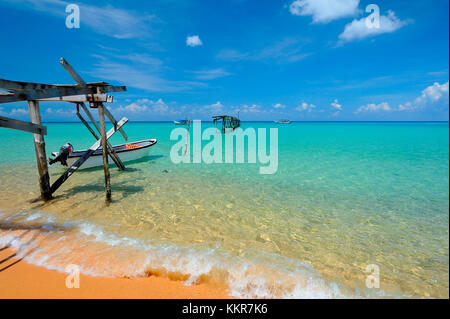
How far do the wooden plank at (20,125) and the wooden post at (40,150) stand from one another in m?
0.35

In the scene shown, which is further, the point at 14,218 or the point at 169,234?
the point at 14,218

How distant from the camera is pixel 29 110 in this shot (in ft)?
21.5

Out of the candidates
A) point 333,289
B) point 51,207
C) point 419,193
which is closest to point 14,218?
point 51,207

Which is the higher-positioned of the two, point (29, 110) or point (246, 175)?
point (29, 110)

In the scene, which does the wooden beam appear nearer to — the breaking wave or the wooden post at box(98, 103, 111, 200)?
the wooden post at box(98, 103, 111, 200)

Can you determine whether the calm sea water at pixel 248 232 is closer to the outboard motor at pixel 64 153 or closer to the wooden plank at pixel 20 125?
the outboard motor at pixel 64 153

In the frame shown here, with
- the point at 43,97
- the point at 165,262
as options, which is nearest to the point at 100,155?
the point at 43,97

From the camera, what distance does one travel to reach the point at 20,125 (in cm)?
581

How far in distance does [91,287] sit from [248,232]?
377 centimetres

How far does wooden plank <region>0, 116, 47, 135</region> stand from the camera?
5156 mm

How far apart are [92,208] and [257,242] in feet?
18.9

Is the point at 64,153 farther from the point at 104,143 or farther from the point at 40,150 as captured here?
the point at 104,143
